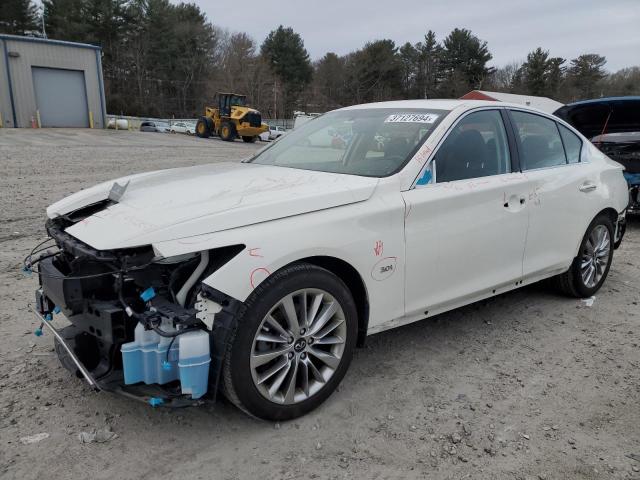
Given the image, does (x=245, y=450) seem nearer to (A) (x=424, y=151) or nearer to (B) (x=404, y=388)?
(B) (x=404, y=388)

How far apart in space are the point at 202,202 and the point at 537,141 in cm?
289

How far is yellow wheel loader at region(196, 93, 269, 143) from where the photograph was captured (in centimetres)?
3005

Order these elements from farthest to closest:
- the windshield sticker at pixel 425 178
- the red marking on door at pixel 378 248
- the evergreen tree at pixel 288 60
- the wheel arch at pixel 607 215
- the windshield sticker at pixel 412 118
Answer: the evergreen tree at pixel 288 60 → the wheel arch at pixel 607 215 → the windshield sticker at pixel 412 118 → the windshield sticker at pixel 425 178 → the red marking on door at pixel 378 248

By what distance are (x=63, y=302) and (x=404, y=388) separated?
6.62 ft

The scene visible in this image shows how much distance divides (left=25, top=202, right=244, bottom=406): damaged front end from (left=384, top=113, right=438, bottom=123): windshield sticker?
1.75 metres

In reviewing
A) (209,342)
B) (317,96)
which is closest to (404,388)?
(209,342)

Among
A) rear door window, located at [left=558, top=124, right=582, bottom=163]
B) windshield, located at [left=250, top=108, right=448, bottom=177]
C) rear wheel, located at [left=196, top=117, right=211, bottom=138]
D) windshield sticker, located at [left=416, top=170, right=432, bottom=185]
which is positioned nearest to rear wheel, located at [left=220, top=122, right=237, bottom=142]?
rear wheel, located at [left=196, top=117, right=211, bottom=138]

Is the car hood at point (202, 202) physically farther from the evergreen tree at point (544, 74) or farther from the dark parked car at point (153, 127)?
the evergreen tree at point (544, 74)

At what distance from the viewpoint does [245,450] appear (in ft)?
8.43

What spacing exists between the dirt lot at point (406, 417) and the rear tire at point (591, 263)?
45 cm

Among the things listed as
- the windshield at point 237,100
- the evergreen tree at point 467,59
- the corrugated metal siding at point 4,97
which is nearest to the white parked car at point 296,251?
the windshield at point 237,100

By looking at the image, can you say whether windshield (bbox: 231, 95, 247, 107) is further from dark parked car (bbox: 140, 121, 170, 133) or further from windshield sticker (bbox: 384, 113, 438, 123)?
windshield sticker (bbox: 384, 113, 438, 123)

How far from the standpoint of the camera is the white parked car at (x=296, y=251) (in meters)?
2.46

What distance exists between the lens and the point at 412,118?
3.62 metres
